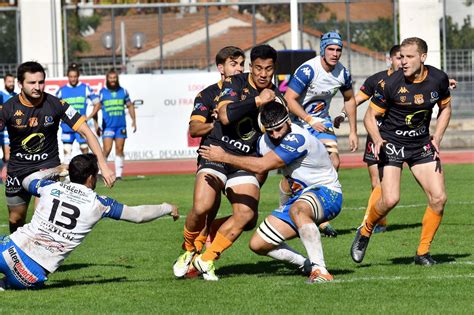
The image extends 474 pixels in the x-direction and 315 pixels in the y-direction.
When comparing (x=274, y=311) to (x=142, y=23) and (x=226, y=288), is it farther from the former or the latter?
(x=142, y=23)

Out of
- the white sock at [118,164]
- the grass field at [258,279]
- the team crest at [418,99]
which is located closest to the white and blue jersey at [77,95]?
the white sock at [118,164]

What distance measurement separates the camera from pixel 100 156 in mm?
10352

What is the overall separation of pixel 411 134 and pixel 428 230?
3.07 feet

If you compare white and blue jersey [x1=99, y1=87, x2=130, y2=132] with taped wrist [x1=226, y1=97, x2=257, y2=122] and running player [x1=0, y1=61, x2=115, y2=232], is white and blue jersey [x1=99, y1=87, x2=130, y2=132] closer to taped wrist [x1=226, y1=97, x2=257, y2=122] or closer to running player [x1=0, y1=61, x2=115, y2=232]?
running player [x1=0, y1=61, x2=115, y2=232]

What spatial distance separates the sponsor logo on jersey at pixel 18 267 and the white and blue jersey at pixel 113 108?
13294mm

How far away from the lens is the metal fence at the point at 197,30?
33.6 m

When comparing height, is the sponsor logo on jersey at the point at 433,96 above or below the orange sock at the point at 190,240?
above

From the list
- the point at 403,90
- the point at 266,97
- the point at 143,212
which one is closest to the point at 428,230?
the point at 403,90

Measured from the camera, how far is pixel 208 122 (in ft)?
34.8

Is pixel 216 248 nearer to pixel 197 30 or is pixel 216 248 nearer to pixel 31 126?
pixel 31 126

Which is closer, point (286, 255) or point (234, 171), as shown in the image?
point (286, 255)

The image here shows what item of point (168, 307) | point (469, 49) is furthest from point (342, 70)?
point (469, 49)

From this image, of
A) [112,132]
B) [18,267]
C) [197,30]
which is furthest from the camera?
[197,30]

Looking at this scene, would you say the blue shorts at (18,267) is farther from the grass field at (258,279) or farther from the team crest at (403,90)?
the team crest at (403,90)
